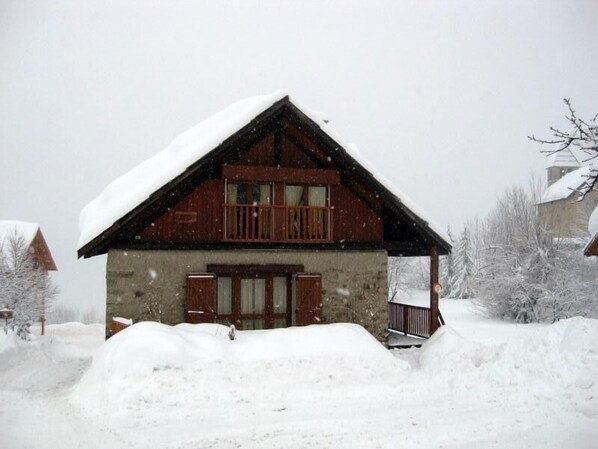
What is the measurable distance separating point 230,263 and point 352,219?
3743 mm

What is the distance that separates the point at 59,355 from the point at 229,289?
7670 millimetres

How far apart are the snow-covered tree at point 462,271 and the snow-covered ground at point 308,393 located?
30.5m

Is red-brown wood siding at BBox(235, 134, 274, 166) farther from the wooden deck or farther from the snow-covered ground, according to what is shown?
the wooden deck

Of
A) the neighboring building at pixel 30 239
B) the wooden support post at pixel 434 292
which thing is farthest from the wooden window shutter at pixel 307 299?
the neighboring building at pixel 30 239

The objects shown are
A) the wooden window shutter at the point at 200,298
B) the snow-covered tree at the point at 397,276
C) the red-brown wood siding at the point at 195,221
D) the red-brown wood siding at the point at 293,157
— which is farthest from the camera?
the snow-covered tree at the point at 397,276

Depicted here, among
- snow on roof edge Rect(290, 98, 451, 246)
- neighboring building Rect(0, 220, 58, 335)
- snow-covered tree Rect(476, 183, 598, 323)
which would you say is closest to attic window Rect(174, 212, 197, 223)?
snow on roof edge Rect(290, 98, 451, 246)

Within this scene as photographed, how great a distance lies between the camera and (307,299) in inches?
550

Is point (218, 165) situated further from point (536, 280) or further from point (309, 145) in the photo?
point (536, 280)

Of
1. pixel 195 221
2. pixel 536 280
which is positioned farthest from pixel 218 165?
pixel 536 280

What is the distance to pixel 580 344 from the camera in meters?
9.82

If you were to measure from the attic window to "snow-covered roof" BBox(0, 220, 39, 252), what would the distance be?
19.5 m

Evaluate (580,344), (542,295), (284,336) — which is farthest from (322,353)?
(542,295)

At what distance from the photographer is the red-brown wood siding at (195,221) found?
43.5ft

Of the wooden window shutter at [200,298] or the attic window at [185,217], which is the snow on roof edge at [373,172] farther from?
the wooden window shutter at [200,298]
